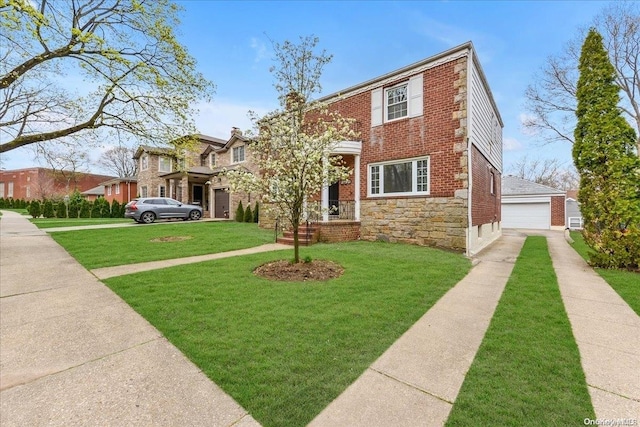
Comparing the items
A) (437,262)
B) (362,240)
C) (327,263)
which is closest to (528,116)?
(362,240)

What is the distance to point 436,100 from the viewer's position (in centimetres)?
897

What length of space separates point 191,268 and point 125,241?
16.7 feet

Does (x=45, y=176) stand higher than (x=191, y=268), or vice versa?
(x=45, y=176)

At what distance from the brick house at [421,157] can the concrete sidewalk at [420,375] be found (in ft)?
16.1

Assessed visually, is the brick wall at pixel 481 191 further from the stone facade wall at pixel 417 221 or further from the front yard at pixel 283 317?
the front yard at pixel 283 317

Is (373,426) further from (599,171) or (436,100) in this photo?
(436,100)

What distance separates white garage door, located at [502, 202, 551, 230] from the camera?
19953 millimetres

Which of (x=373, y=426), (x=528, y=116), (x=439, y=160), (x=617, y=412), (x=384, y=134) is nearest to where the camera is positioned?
(x=373, y=426)

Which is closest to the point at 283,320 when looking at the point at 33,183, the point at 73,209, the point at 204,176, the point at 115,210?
the point at 204,176

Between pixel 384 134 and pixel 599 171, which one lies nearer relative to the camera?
pixel 599 171

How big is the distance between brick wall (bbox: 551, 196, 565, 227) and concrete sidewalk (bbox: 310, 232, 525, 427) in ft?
67.5

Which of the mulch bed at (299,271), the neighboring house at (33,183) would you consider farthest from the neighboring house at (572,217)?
the neighboring house at (33,183)

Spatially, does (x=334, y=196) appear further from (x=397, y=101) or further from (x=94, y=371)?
(x=94, y=371)

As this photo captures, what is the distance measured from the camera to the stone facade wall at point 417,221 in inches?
335
